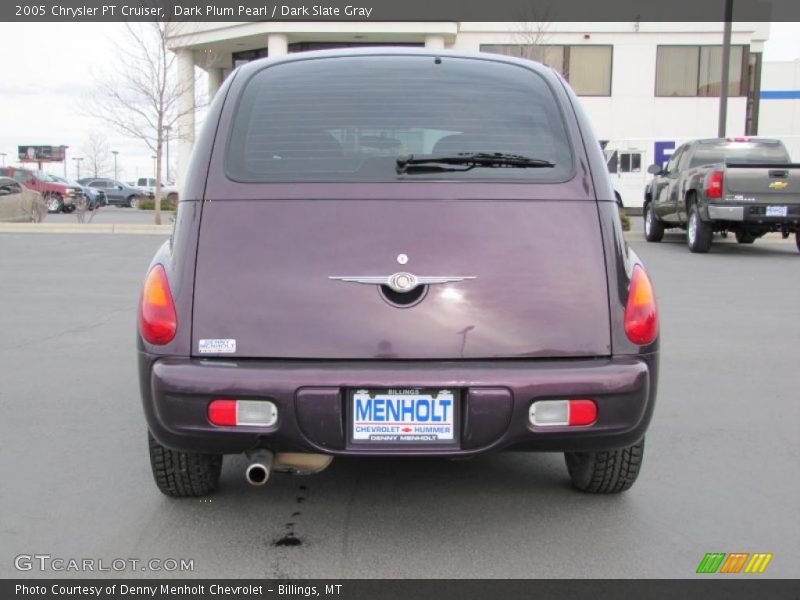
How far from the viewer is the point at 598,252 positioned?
2.89m

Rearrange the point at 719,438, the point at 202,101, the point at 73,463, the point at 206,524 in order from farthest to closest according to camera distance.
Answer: the point at 202,101
the point at 719,438
the point at 73,463
the point at 206,524

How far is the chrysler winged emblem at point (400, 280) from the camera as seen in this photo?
2.74 meters

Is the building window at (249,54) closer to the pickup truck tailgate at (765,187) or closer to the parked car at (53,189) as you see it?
the parked car at (53,189)

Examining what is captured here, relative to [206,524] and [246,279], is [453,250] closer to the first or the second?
[246,279]

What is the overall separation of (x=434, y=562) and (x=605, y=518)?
792 mm

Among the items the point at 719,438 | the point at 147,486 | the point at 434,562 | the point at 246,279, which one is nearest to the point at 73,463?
the point at 147,486

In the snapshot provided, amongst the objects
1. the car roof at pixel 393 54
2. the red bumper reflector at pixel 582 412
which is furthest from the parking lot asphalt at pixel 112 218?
the red bumper reflector at pixel 582 412

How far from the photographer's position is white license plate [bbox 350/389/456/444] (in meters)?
2.66

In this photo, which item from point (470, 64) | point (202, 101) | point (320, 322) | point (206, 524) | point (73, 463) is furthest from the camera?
point (202, 101)

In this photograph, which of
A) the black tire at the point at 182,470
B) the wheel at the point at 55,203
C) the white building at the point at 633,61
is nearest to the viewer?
the black tire at the point at 182,470

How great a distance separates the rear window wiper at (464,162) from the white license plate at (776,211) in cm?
1083

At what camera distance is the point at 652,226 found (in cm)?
1584

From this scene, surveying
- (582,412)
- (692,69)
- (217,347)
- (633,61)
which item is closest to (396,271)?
(217,347)
